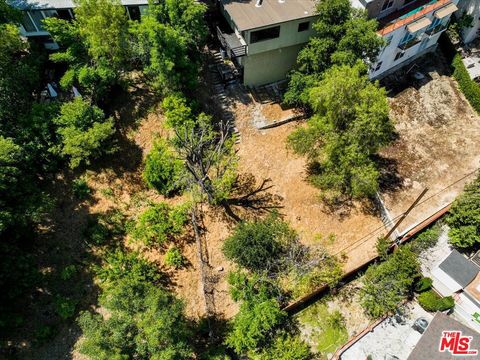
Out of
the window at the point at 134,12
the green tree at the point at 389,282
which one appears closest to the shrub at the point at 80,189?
the window at the point at 134,12

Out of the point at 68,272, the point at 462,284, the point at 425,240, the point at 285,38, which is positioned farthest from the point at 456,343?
the point at 68,272

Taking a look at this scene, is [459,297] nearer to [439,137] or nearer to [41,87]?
[439,137]

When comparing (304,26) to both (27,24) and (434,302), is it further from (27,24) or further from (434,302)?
(434,302)

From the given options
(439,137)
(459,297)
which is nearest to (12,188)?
(459,297)

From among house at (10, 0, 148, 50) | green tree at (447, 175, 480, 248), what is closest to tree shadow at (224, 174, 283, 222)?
green tree at (447, 175, 480, 248)

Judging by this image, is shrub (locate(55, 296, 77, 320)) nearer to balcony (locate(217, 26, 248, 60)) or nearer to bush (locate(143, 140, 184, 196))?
bush (locate(143, 140, 184, 196))
